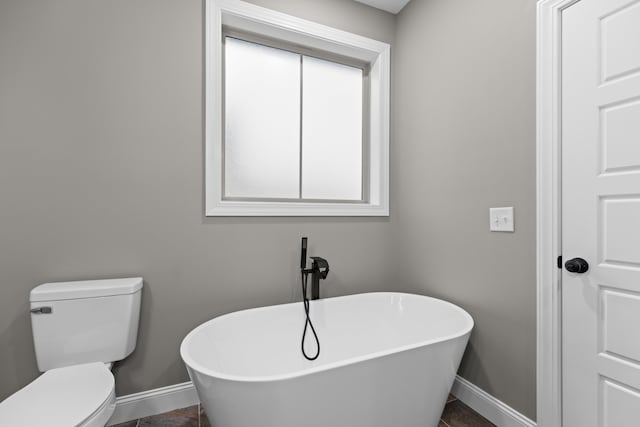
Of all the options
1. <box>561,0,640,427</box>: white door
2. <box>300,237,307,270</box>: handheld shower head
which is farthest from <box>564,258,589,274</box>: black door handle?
<box>300,237,307,270</box>: handheld shower head

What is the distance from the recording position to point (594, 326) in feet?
4.15

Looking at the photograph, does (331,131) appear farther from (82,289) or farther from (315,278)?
(82,289)

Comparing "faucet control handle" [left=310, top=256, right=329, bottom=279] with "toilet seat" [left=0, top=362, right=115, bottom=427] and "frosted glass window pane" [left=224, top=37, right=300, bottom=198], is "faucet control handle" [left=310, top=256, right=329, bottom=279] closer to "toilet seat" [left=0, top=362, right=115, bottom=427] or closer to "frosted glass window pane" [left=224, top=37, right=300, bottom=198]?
"frosted glass window pane" [left=224, top=37, right=300, bottom=198]

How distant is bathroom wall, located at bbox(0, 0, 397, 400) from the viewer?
151 cm

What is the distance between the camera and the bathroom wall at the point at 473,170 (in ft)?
4.96

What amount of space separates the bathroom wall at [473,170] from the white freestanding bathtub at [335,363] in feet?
0.72

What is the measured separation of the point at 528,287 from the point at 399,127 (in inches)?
54.2

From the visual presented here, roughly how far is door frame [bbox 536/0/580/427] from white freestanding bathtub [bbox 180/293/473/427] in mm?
344

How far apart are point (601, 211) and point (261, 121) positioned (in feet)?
6.23

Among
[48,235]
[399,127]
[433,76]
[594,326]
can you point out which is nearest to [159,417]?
[48,235]

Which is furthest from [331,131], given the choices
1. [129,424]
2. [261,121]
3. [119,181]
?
[129,424]

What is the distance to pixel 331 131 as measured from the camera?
239cm

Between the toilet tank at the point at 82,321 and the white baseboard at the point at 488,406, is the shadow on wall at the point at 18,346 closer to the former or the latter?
the toilet tank at the point at 82,321

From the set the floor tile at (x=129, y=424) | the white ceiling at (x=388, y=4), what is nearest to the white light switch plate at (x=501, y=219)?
the white ceiling at (x=388, y=4)
